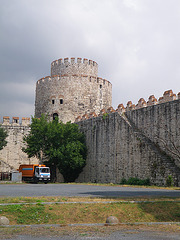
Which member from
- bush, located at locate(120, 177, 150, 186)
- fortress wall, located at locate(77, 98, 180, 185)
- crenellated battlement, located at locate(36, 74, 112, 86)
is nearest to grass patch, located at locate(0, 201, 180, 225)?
fortress wall, located at locate(77, 98, 180, 185)

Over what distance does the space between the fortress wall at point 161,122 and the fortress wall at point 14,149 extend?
16418mm

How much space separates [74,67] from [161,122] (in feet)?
62.9

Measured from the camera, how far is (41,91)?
39125 mm

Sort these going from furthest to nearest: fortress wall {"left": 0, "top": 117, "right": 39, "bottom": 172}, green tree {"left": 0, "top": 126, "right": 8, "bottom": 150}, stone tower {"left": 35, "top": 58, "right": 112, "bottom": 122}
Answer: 1. stone tower {"left": 35, "top": 58, "right": 112, "bottom": 122}
2. fortress wall {"left": 0, "top": 117, "right": 39, "bottom": 172}
3. green tree {"left": 0, "top": 126, "right": 8, "bottom": 150}

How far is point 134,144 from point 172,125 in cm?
368

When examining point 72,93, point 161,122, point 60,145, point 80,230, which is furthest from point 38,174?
point 80,230

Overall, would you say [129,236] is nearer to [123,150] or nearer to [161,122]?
[161,122]

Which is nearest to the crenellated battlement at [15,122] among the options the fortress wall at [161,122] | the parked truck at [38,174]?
the parked truck at [38,174]

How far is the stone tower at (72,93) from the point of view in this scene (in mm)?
37344

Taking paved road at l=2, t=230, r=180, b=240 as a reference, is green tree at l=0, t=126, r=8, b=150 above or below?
above

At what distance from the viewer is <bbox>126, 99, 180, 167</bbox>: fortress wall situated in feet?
70.9

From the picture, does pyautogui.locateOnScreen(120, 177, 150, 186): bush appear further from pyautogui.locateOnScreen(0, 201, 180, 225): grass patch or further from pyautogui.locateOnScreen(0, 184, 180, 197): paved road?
pyautogui.locateOnScreen(0, 201, 180, 225): grass patch

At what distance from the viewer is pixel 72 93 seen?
123ft

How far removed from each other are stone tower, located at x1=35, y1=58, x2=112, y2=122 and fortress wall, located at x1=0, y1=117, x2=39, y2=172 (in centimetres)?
351
